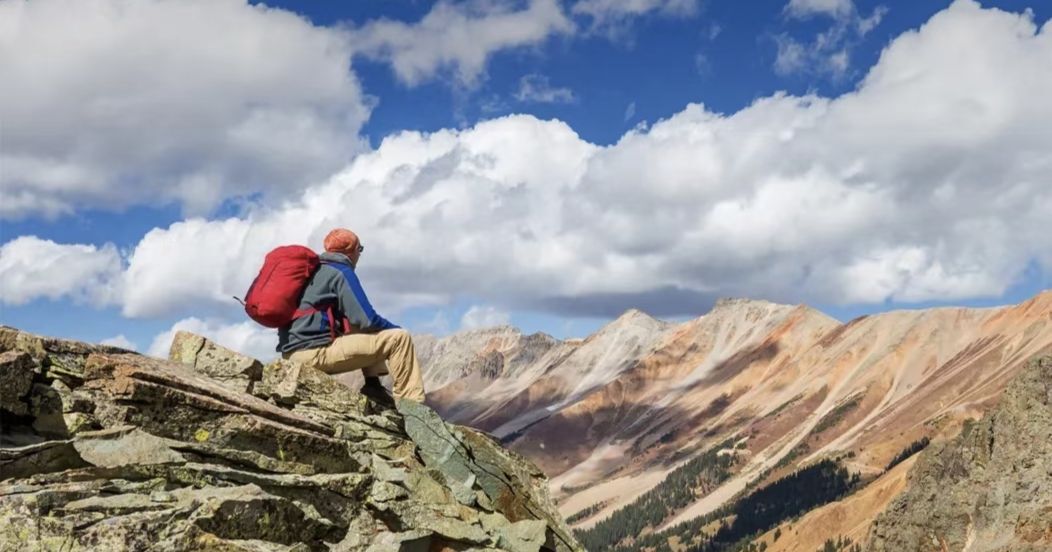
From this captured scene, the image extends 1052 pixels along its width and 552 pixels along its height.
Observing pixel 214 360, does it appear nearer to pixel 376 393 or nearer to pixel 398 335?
pixel 376 393

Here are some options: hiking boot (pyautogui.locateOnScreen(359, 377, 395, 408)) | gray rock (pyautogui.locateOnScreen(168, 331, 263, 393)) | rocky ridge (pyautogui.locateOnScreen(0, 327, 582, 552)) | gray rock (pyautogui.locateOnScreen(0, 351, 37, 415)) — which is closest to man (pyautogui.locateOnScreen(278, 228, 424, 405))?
rocky ridge (pyautogui.locateOnScreen(0, 327, 582, 552))

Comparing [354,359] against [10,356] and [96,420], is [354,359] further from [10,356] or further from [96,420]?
[10,356]

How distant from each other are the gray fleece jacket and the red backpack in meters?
0.27

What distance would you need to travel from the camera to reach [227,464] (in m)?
11.6

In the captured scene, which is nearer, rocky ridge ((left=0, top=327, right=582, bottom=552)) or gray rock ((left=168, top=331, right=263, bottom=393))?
rocky ridge ((left=0, top=327, right=582, bottom=552))

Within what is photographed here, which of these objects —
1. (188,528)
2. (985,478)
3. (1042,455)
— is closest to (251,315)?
(188,528)

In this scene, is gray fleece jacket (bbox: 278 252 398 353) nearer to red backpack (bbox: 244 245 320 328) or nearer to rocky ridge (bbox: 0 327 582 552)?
red backpack (bbox: 244 245 320 328)

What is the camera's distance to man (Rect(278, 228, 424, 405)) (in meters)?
14.6

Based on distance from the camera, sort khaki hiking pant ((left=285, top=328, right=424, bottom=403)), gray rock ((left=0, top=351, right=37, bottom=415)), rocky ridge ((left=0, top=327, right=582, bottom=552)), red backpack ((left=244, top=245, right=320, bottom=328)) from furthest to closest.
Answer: khaki hiking pant ((left=285, top=328, right=424, bottom=403)) → red backpack ((left=244, top=245, right=320, bottom=328)) → gray rock ((left=0, top=351, right=37, bottom=415)) → rocky ridge ((left=0, top=327, right=582, bottom=552))

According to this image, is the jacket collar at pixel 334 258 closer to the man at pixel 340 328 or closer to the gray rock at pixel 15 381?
the man at pixel 340 328

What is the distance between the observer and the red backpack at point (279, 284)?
14156 millimetres

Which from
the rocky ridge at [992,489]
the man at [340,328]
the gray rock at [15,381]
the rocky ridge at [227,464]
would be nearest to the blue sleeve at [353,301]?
the man at [340,328]

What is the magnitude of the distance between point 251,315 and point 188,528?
239 inches

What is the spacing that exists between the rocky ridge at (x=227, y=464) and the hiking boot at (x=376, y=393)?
72 cm
